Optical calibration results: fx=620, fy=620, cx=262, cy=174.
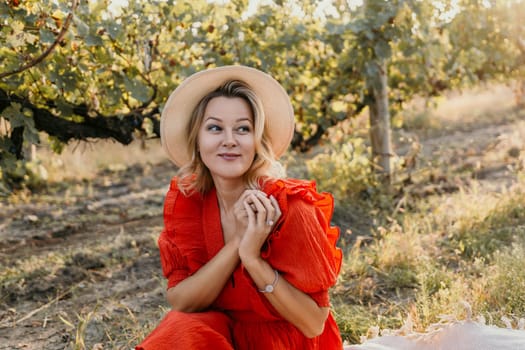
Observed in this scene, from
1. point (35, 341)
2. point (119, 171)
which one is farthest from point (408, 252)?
point (119, 171)

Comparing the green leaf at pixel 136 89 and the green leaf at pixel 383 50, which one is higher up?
the green leaf at pixel 383 50

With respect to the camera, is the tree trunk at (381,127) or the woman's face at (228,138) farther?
the tree trunk at (381,127)

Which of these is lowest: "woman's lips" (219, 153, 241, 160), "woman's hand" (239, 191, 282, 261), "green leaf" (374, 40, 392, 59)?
"woman's hand" (239, 191, 282, 261)

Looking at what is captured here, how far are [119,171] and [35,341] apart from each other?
6.00 metres

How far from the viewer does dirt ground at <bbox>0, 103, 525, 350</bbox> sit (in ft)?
10.5

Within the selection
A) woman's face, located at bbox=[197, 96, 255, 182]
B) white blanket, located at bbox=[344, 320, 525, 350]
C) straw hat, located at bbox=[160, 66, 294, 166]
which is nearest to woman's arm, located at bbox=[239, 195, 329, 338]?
woman's face, located at bbox=[197, 96, 255, 182]

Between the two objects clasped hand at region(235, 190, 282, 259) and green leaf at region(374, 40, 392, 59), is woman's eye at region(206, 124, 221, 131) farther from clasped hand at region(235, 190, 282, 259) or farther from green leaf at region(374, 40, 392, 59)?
green leaf at region(374, 40, 392, 59)

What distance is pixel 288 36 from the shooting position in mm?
4664

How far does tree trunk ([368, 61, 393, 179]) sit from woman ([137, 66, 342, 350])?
10.7ft

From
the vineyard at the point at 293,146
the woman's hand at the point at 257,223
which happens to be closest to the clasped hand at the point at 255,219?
the woman's hand at the point at 257,223

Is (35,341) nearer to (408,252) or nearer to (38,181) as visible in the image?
(408,252)

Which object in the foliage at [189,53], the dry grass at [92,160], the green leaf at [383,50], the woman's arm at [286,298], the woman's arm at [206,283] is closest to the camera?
the woman's arm at [286,298]

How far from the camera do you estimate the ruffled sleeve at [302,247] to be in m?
1.90

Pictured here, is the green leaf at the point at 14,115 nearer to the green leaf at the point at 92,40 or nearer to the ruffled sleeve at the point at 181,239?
the green leaf at the point at 92,40
